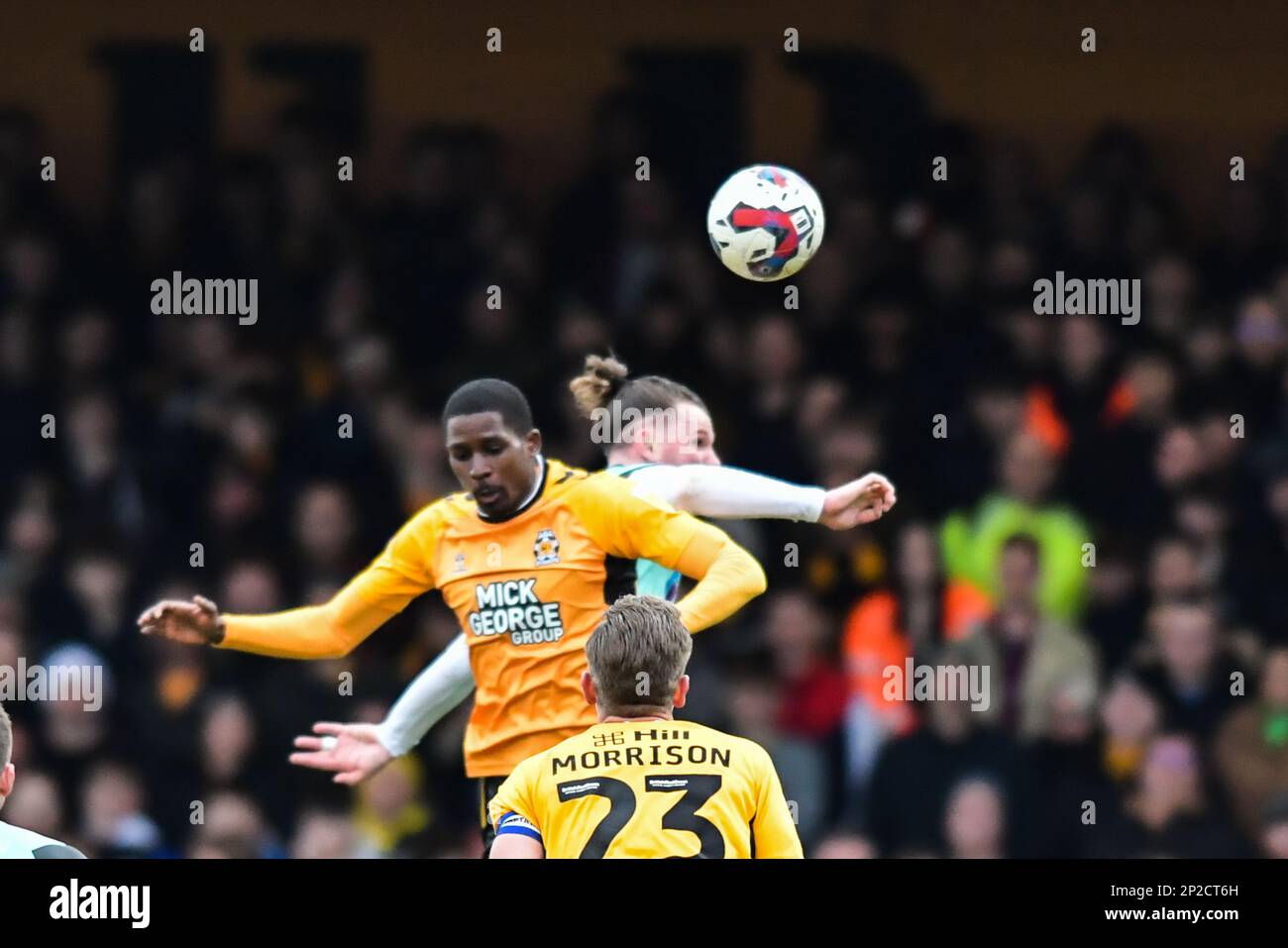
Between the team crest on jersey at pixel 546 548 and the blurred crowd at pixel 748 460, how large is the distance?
92.9 inches

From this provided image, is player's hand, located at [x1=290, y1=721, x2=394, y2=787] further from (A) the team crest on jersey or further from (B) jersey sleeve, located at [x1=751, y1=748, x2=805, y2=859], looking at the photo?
(B) jersey sleeve, located at [x1=751, y1=748, x2=805, y2=859]

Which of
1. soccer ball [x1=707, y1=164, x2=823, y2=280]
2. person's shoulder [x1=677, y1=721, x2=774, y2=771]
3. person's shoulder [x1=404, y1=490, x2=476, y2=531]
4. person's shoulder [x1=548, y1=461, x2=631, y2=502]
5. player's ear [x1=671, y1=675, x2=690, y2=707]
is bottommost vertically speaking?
person's shoulder [x1=677, y1=721, x2=774, y2=771]

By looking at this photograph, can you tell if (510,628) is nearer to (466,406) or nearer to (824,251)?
(466,406)

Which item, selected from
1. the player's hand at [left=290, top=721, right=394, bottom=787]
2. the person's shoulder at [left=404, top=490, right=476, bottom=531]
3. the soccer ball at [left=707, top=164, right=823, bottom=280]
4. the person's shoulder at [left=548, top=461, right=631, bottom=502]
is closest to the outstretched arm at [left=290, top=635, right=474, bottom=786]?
the player's hand at [left=290, top=721, right=394, bottom=787]

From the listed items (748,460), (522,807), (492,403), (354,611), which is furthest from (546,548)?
(748,460)

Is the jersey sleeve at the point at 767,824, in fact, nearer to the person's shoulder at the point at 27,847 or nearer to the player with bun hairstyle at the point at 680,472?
the person's shoulder at the point at 27,847

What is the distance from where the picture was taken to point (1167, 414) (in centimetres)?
925

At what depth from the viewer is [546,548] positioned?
6285mm

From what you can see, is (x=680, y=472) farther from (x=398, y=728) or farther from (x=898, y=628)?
(x=898, y=628)

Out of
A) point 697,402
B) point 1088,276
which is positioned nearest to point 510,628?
point 697,402

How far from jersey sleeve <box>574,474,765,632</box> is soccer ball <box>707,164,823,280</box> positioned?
3.68 ft

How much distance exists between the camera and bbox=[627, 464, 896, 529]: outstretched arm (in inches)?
247

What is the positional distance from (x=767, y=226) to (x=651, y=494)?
4.07 ft

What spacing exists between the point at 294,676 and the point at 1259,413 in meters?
3.97
